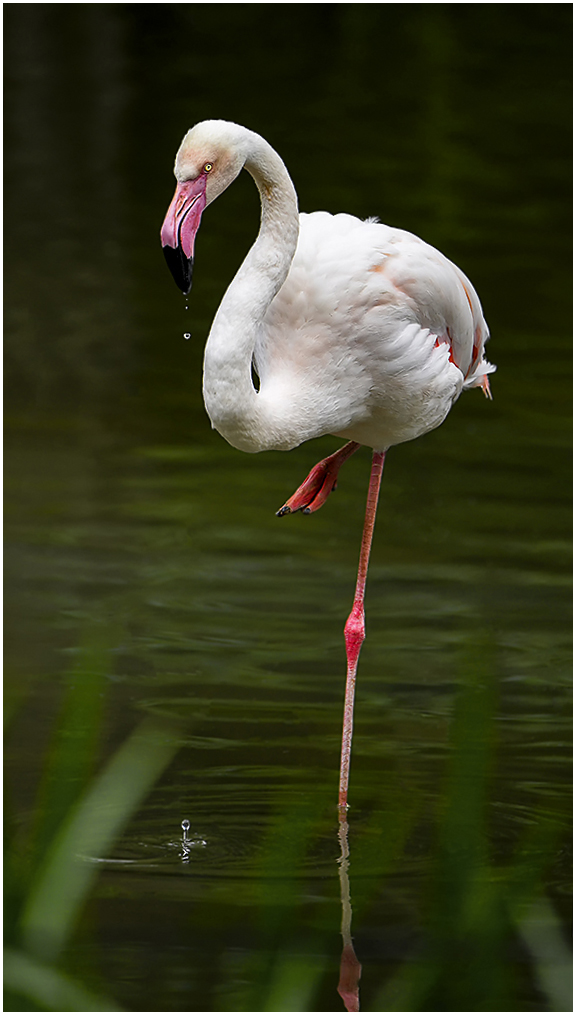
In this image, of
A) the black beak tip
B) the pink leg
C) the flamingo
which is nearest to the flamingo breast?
the flamingo

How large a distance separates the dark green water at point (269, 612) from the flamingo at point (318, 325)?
57 cm

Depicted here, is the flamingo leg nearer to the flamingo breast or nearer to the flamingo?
the flamingo

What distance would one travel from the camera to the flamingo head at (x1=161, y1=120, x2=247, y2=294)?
11.8ft

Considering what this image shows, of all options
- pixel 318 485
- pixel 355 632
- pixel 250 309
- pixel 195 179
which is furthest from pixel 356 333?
pixel 355 632

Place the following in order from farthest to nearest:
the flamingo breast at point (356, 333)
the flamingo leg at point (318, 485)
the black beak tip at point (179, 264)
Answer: the flamingo leg at point (318, 485)
the flamingo breast at point (356, 333)
the black beak tip at point (179, 264)

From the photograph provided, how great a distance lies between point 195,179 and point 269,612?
3010mm

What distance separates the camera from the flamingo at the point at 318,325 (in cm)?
372

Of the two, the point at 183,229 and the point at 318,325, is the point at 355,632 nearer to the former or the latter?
the point at 318,325

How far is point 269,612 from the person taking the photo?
254 inches

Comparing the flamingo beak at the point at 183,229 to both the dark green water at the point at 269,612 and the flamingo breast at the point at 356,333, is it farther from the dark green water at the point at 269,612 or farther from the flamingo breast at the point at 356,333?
the dark green water at the point at 269,612

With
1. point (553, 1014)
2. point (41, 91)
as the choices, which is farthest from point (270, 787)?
point (41, 91)

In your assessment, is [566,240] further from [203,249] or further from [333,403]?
[333,403]

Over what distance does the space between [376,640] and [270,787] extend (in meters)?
1.48

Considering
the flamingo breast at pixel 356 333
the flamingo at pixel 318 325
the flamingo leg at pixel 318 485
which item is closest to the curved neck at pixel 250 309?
the flamingo at pixel 318 325
